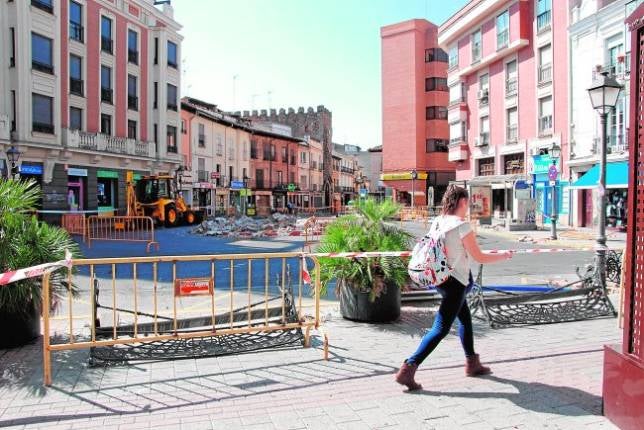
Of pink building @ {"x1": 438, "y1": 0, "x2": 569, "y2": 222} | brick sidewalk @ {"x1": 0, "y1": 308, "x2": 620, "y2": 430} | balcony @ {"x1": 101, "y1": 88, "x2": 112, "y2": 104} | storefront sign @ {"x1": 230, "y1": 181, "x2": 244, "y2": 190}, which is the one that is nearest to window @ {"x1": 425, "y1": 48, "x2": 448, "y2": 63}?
pink building @ {"x1": 438, "y1": 0, "x2": 569, "y2": 222}

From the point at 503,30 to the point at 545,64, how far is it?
454cm

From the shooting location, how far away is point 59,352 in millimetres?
4957

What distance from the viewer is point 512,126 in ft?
108

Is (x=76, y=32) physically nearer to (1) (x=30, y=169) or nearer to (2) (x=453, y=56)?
(1) (x=30, y=169)

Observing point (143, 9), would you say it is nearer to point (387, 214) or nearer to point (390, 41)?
point (390, 41)

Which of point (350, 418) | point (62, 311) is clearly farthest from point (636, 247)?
point (62, 311)

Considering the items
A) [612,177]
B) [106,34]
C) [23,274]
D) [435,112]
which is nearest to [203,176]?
[106,34]

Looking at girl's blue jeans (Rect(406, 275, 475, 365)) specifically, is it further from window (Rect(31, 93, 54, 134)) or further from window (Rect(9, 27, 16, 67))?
window (Rect(9, 27, 16, 67))

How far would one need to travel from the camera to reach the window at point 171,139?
1464 inches

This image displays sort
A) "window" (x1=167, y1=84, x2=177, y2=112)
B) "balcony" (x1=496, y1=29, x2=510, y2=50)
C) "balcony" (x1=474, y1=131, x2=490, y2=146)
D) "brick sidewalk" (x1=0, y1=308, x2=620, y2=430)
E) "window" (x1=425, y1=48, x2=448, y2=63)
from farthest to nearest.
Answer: "window" (x1=425, y1=48, x2=448, y2=63) → "window" (x1=167, y1=84, x2=177, y2=112) → "balcony" (x1=474, y1=131, x2=490, y2=146) → "balcony" (x1=496, y1=29, x2=510, y2=50) → "brick sidewalk" (x1=0, y1=308, x2=620, y2=430)

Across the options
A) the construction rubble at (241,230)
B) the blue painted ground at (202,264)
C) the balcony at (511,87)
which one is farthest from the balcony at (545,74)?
the blue painted ground at (202,264)

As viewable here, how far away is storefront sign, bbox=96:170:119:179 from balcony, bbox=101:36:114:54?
724 centimetres

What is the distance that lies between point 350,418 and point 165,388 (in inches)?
61.5

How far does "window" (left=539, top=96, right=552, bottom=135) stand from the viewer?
95.8 feet
